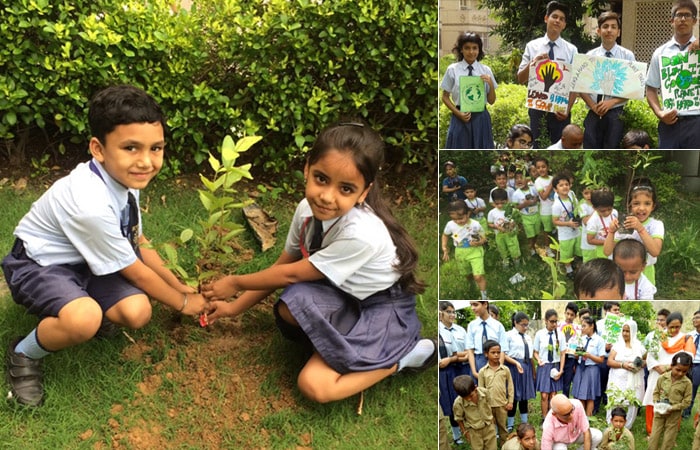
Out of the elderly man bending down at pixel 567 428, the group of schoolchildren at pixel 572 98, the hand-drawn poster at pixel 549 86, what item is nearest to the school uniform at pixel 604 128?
the group of schoolchildren at pixel 572 98

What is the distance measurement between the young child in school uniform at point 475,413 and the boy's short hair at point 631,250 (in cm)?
69

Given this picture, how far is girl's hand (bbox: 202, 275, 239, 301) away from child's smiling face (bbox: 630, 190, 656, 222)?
4.89 ft

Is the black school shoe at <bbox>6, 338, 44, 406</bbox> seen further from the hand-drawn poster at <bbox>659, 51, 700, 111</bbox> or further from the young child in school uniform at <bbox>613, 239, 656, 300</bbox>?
the hand-drawn poster at <bbox>659, 51, 700, 111</bbox>

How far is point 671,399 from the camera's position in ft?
9.30

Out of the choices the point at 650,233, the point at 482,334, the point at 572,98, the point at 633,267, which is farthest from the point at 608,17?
the point at 482,334

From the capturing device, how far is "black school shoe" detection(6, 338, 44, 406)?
2.81 m

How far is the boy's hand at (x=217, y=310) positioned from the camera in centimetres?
310

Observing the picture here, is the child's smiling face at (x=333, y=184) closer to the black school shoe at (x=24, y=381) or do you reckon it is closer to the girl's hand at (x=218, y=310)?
the girl's hand at (x=218, y=310)

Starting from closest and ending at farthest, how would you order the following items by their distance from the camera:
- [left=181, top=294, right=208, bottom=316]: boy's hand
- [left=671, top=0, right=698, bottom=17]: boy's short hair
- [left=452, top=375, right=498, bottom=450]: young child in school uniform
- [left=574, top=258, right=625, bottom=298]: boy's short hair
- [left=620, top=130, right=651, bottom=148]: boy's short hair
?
1. [left=671, top=0, right=698, bottom=17]: boy's short hair
2. [left=620, top=130, right=651, bottom=148]: boy's short hair
3. [left=574, top=258, right=625, bottom=298]: boy's short hair
4. [left=452, top=375, right=498, bottom=450]: young child in school uniform
5. [left=181, top=294, right=208, bottom=316]: boy's hand

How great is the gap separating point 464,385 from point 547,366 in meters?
0.32

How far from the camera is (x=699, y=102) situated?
2596 millimetres

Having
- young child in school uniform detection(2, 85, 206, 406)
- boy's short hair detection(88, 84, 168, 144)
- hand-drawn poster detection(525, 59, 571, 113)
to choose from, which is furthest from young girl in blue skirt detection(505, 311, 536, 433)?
boy's short hair detection(88, 84, 168, 144)

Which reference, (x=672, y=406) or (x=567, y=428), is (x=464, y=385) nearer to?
(x=567, y=428)

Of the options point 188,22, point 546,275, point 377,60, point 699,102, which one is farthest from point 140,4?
point 699,102
